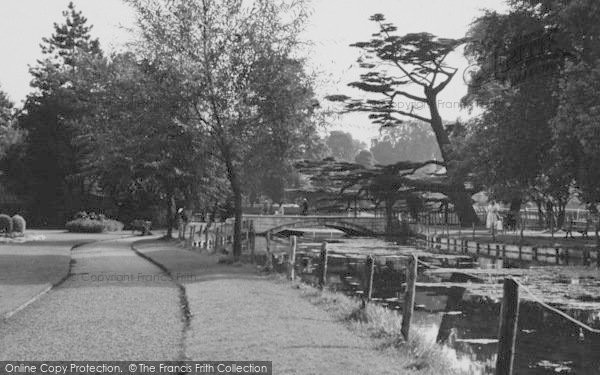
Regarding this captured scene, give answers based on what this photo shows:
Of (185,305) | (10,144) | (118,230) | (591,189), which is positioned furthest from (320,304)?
(10,144)

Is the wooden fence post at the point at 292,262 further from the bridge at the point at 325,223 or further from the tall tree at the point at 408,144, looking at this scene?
the tall tree at the point at 408,144

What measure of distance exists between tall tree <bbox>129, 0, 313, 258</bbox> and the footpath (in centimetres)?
835

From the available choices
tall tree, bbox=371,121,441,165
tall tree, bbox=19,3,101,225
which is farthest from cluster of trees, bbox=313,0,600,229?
tall tree, bbox=371,121,441,165

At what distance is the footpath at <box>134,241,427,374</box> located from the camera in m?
9.95

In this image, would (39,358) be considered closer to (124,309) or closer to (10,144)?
→ (124,309)

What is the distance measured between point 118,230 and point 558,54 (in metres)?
41.2

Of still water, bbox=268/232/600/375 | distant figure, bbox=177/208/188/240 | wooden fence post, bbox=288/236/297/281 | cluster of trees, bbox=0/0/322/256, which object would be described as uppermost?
cluster of trees, bbox=0/0/322/256

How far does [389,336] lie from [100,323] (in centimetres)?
543

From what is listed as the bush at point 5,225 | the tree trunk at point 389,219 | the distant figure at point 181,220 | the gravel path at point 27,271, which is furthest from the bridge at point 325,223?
the gravel path at point 27,271

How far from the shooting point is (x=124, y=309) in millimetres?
14820

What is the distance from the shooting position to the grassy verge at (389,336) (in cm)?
1084

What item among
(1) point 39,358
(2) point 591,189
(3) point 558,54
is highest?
(3) point 558,54

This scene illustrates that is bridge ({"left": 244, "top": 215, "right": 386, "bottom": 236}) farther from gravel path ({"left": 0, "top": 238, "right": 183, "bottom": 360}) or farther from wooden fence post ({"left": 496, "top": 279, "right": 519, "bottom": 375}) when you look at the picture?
wooden fence post ({"left": 496, "top": 279, "right": 519, "bottom": 375})

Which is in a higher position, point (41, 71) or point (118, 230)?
point (41, 71)
